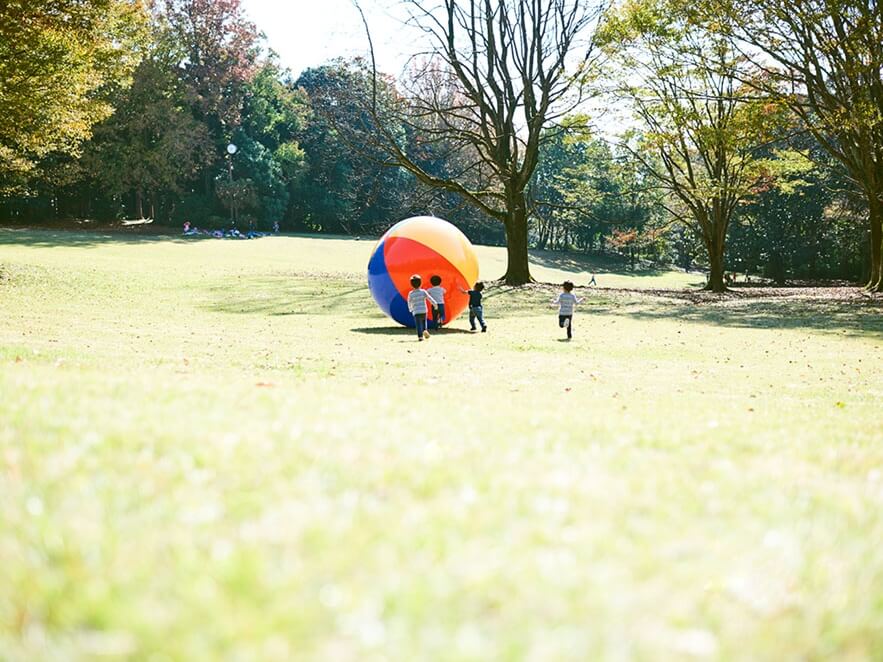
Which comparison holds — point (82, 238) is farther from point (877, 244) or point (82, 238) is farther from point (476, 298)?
point (877, 244)

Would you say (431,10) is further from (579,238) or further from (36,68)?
(579,238)

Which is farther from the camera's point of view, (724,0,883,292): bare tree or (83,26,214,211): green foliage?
(83,26,214,211): green foliage

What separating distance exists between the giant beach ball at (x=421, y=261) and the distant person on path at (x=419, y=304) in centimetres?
61

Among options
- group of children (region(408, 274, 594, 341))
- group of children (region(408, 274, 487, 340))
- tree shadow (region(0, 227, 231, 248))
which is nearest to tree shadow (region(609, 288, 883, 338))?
group of children (region(408, 274, 594, 341))

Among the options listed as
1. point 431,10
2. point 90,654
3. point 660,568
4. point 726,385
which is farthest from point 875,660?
point 431,10

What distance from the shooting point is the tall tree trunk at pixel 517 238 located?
3291cm

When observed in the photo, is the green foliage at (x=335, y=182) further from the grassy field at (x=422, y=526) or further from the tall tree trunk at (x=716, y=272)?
the grassy field at (x=422, y=526)

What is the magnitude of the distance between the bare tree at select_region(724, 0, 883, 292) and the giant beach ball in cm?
1513

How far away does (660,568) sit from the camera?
9.46 ft

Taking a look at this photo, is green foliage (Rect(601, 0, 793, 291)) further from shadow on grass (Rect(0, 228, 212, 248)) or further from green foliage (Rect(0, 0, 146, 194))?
shadow on grass (Rect(0, 228, 212, 248))

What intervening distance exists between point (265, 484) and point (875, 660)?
252cm

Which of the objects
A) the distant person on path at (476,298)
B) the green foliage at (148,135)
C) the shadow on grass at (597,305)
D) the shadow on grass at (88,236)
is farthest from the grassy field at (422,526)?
the green foliage at (148,135)

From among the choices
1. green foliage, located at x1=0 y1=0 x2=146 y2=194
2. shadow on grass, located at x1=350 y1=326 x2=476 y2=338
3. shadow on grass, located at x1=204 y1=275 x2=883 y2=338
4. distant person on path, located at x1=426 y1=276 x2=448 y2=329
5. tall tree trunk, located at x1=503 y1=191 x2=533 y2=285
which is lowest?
shadow on grass, located at x1=350 y1=326 x2=476 y2=338

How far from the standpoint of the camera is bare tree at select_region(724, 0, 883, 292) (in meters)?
24.4
